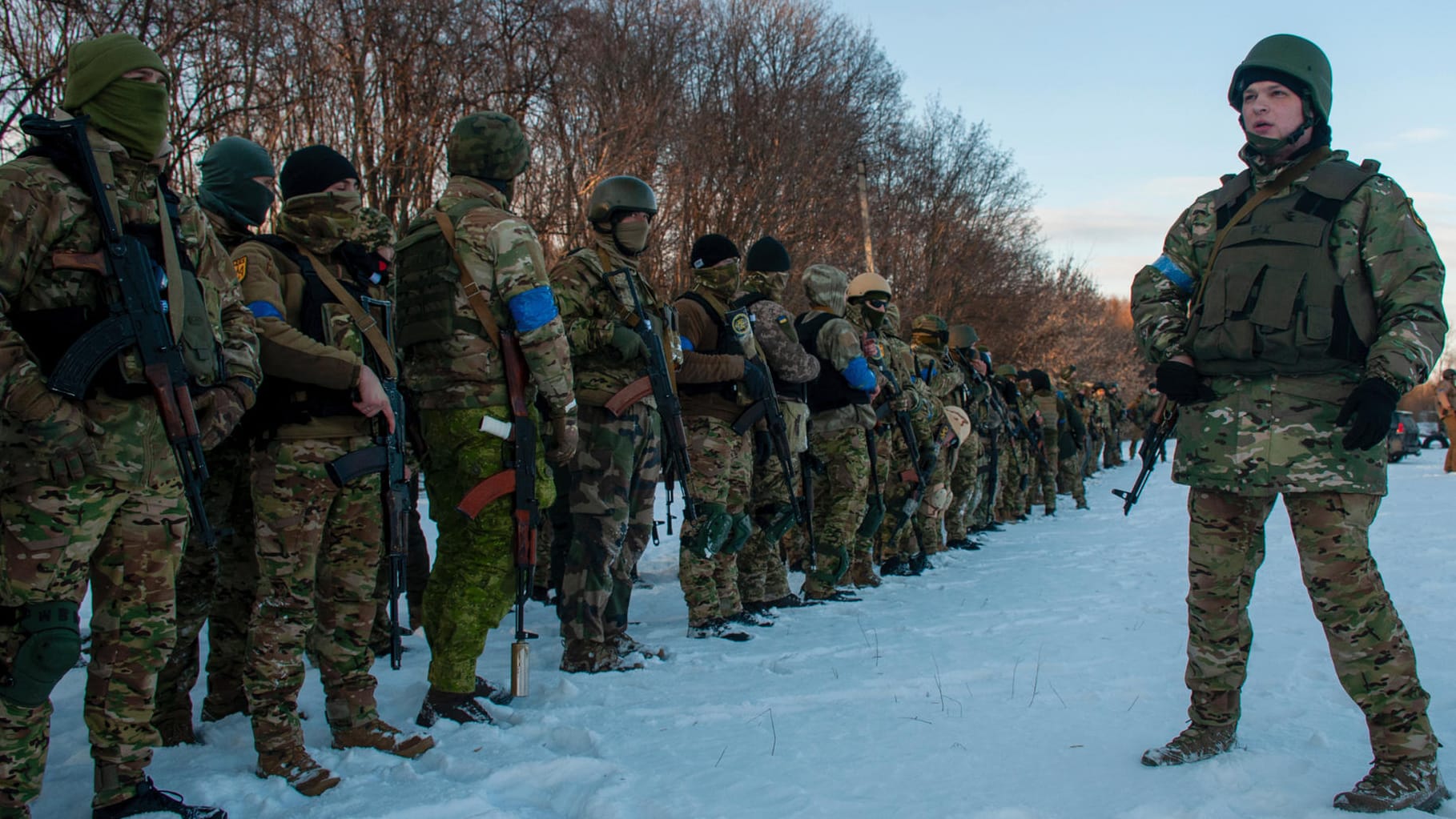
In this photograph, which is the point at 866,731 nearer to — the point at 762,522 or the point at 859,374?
the point at 762,522

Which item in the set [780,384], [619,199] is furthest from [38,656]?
[780,384]

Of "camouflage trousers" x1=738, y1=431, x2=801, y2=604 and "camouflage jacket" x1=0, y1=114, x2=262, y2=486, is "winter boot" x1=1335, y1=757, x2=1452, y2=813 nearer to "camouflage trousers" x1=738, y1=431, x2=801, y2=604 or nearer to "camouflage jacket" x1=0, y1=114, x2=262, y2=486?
"camouflage jacket" x1=0, y1=114, x2=262, y2=486

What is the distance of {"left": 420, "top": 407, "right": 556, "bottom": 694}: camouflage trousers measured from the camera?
3787 millimetres

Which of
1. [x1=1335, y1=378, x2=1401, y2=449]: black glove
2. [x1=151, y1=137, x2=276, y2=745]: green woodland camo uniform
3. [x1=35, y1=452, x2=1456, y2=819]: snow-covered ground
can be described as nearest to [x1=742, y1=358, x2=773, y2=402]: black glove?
[x1=35, y1=452, x2=1456, y2=819]: snow-covered ground

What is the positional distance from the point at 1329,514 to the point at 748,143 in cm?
2016

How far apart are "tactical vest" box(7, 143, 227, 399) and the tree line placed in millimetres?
6501

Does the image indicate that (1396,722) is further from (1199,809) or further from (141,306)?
(141,306)

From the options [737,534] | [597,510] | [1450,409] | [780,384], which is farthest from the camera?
[1450,409]

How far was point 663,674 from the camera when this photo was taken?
4574 mm

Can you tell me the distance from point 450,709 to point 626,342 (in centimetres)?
177

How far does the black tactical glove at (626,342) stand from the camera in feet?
15.0

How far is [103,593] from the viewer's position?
2.69 metres

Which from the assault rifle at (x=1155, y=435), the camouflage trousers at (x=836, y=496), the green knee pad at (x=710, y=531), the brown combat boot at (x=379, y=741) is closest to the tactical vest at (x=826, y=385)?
the camouflage trousers at (x=836, y=496)

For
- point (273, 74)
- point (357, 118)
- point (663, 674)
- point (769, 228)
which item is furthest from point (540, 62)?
point (663, 674)
